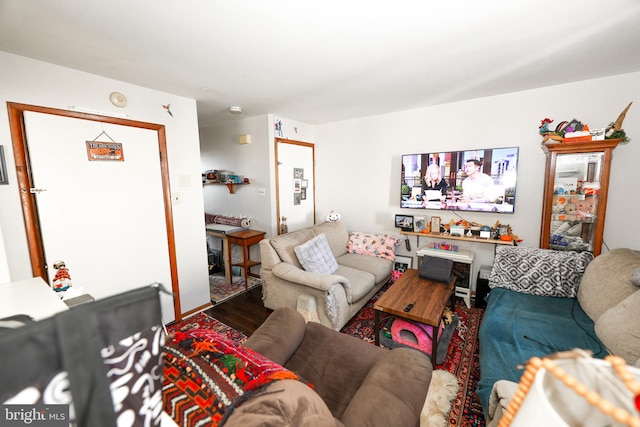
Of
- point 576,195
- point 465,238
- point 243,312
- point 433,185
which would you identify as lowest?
point 243,312

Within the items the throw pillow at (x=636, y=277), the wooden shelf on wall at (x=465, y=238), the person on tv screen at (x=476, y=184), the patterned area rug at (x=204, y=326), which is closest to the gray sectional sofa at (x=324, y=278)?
the wooden shelf on wall at (x=465, y=238)

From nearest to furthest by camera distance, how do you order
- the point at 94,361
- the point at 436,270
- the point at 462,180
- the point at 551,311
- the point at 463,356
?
the point at 94,361, the point at 551,311, the point at 463,356, the point at 436,270, the point at 462,180

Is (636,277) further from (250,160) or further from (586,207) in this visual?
(250,160)

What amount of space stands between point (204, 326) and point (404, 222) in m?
2.53

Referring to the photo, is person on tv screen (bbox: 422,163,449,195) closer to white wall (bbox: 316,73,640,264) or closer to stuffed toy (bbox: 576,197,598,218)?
white wall (bbox: 316,73,640,264)

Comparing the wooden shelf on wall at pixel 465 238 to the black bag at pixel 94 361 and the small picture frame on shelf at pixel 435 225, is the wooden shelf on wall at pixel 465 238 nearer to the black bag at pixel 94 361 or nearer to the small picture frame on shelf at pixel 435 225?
the small picture frame on shelf at pixel 435 225

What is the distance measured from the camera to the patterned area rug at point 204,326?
2.45 metres

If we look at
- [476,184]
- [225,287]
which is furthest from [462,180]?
[225,287]

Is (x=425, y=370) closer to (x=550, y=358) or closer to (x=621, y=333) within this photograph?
(x=550, y=358)

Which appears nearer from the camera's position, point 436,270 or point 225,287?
point 436,270

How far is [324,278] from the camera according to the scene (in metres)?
2.22

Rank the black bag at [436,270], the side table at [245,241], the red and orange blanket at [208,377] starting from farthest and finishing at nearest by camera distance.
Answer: the side table at [245,241], the black bag at [436,270], the red and orange blanket at [208,377]

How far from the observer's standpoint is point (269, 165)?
339cm

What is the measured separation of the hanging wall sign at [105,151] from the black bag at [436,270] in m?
2.89
